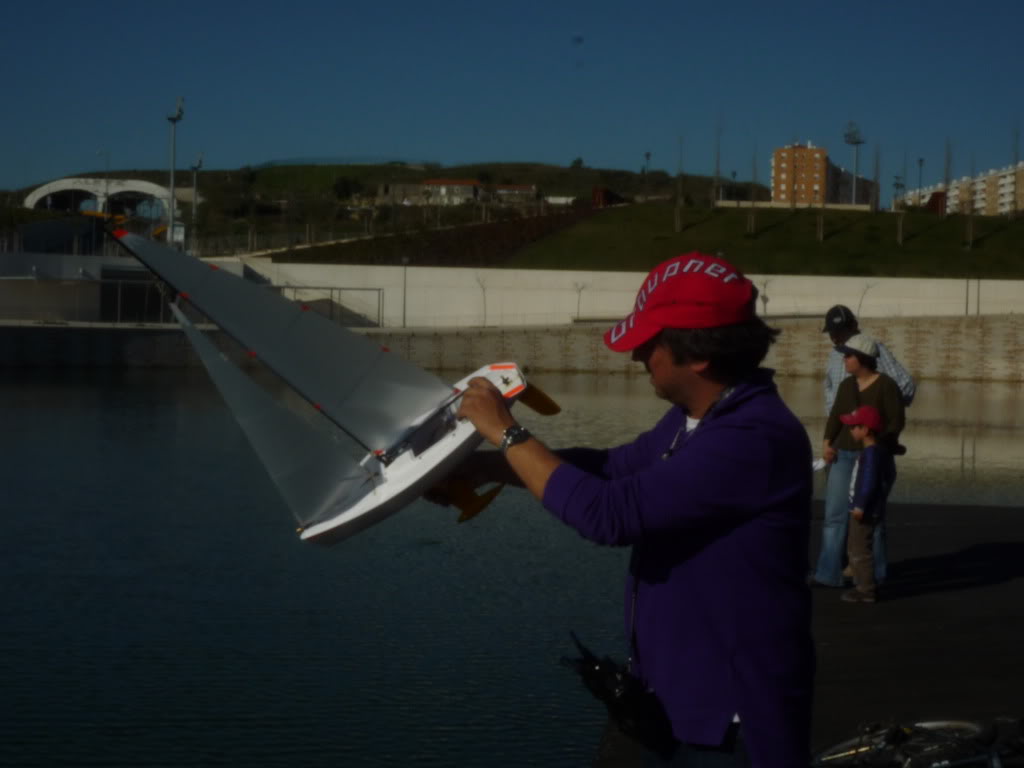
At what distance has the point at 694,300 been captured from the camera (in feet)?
9.49

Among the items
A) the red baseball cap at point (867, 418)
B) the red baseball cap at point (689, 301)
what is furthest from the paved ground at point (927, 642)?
the red baseball cap at point (689, 301)

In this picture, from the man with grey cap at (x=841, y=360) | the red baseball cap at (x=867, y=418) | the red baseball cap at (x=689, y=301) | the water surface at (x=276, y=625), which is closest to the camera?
the red baseball cap at (x=689, y=301)

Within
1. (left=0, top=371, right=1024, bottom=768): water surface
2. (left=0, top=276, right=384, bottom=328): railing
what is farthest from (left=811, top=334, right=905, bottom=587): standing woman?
(left=0, top=276, right=384, bottom=328): railing

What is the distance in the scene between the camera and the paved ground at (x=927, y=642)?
263 inches

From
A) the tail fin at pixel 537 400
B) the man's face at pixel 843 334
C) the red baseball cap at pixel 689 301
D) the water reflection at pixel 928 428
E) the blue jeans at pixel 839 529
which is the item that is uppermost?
the red baseball cap at pixel 689 301

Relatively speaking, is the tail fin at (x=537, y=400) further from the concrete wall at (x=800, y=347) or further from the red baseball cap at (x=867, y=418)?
the concrete wall at (x=800, y=347)

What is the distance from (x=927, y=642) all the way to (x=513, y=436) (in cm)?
590

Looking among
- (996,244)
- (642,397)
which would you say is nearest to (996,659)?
(642,397)

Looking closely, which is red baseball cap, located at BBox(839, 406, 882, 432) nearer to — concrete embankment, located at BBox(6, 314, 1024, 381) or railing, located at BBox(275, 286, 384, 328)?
concrete embankment, located at BBox(6, 314, 1024, 381)

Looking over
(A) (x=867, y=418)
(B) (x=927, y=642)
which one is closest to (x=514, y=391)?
(B) (x=927, y=642)

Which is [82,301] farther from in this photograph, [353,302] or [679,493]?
[679,493]

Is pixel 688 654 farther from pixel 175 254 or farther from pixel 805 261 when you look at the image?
pixel 805 261

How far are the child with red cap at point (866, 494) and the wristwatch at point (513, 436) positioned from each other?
652 centimetres

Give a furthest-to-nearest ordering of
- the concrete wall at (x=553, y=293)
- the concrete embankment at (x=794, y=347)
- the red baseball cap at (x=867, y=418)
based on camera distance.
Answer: the concrete wall at (x=553, y=293) → the concrete embankment at (x=794, y=347) → the red baseball cap at (x=867, y=418)
